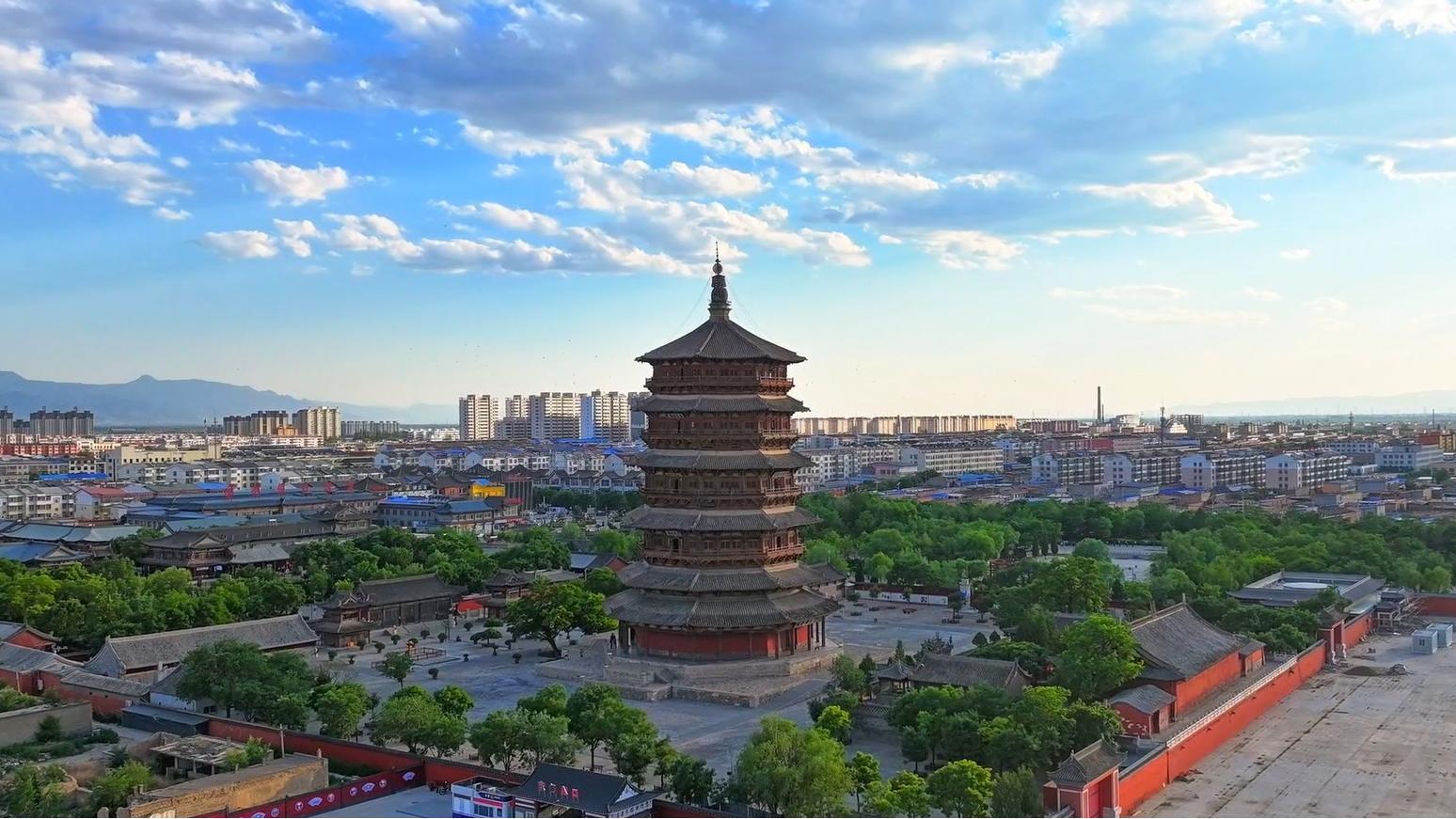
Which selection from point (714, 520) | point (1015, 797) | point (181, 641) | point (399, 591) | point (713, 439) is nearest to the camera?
point (1015, 797)

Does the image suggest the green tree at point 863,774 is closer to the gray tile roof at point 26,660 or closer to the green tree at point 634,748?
the green tree at point 634,748

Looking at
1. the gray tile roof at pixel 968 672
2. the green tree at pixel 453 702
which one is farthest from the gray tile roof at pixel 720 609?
the green tree at pixel 453 702

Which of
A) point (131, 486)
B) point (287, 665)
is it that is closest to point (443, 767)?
point (287, 665)

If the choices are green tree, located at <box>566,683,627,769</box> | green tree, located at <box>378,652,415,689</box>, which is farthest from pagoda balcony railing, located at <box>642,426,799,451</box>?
green tree, located at <box>566,683,627,769</box>

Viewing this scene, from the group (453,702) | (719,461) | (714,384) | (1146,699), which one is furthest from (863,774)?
(714,384)

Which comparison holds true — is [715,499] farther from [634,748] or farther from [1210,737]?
[1210,737]

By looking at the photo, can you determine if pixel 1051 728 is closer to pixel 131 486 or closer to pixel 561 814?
pixel 561 814

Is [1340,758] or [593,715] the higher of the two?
[593,715]
